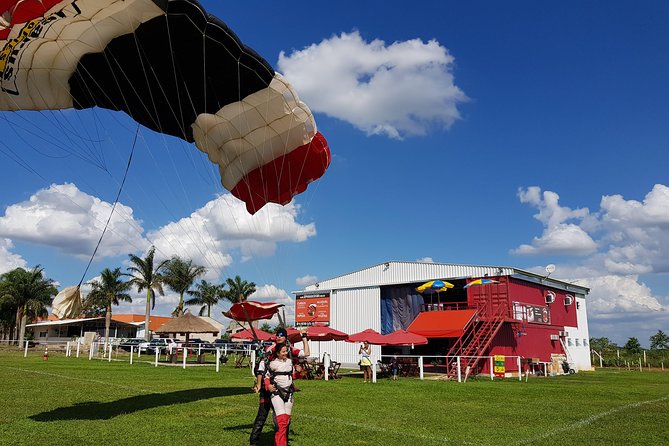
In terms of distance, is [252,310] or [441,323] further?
[441,323]

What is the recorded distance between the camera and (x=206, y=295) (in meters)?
71.0

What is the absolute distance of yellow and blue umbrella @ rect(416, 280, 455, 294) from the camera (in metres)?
30.2

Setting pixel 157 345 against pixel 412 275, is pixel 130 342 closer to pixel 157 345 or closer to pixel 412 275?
pixel 157 345

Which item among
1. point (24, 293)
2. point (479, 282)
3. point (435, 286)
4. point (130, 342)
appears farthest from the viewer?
point (24, 293)

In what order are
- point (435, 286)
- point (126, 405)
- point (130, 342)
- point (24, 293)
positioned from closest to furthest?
1. point (126, 405)
2. point (435, 286)
3. point (130, 342)
4. point (24, 293)

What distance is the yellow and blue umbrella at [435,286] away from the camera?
30.2 metres

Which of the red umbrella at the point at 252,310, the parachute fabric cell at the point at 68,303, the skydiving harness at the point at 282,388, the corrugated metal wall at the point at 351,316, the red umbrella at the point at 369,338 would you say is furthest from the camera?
the corrugated metal wall at the point at 351,316

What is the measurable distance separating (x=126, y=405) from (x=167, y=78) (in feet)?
22.7

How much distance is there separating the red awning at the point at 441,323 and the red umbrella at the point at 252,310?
1718 cm

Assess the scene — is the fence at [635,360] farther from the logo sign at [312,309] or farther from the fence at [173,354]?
the fence at [173,354]

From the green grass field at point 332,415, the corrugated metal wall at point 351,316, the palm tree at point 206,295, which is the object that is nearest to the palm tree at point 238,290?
the palm tree at point 206,295

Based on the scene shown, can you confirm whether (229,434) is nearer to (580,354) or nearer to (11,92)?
(11,92)

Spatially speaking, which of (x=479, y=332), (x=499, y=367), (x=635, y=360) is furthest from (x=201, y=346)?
(x=635, y=360)

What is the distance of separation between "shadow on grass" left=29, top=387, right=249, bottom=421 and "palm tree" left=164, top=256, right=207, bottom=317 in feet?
157
